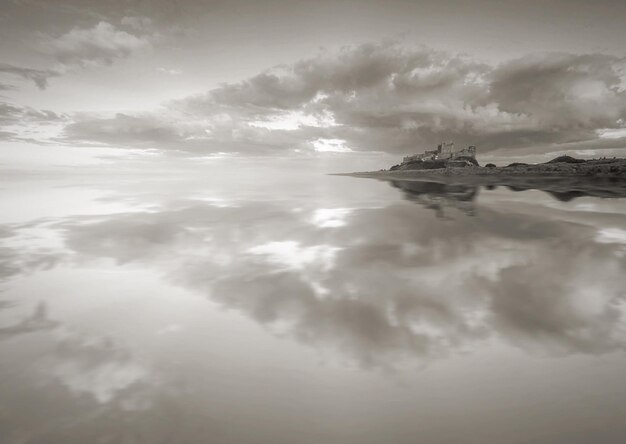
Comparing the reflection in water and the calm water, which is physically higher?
the reflection in water

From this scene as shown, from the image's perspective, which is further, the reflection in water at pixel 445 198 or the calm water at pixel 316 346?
the reflection in water at pixel 445 198

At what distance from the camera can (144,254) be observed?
30.6ft

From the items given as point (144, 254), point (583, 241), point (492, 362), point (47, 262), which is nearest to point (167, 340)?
point (492, 362)

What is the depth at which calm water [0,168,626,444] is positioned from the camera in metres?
2.96

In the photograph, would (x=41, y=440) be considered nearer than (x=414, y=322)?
Yes

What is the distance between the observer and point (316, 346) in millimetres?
4297

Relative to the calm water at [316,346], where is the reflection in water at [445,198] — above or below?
above

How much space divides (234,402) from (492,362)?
11.2 feet

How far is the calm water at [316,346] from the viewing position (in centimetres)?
296

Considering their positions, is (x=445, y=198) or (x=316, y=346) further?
(x=445, y=198)

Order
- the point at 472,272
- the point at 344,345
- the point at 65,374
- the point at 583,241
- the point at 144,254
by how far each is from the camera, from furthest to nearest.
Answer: the point at 583,241 → the point at 144,254 → the point at 472,272 → the point at 344,345 → the point at 65,374

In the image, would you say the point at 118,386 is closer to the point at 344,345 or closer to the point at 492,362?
the point at 344,345

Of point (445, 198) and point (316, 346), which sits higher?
point (445, 198)

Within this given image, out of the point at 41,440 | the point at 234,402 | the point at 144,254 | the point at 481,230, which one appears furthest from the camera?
the point at 481,230
